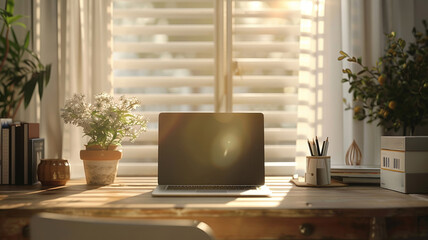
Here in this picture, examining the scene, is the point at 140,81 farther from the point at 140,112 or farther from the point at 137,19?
the point at 137,19

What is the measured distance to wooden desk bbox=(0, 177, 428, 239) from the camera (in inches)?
52.4

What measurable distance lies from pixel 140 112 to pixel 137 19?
499 mm

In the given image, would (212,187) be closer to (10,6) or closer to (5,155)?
(5,155)

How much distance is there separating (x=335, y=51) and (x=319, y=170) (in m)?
0.68

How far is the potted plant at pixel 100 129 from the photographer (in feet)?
5.92

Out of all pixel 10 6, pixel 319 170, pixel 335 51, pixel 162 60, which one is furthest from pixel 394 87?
pixel 10 6

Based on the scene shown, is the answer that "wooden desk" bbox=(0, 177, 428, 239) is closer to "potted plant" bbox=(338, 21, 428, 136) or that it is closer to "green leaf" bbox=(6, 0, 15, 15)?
"potted plant" bbox=(338, 21, 428, 136)

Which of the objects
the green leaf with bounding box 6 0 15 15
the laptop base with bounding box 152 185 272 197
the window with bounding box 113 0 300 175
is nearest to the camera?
the laptop base with bounding box 152 185 272 197

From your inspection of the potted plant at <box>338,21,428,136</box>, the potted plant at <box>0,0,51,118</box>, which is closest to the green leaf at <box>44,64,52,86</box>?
the potted plant at <box>0,0,51,118</box>

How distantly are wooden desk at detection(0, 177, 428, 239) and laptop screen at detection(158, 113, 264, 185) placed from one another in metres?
0.23

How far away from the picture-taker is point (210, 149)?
1793 mm

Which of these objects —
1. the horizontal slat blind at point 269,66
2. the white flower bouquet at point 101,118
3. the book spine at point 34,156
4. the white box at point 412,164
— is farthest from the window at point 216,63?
the white box at point 412,164

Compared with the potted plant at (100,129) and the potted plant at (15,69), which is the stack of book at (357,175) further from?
the potted plant at (15,69)

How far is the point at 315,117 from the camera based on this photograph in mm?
2086
